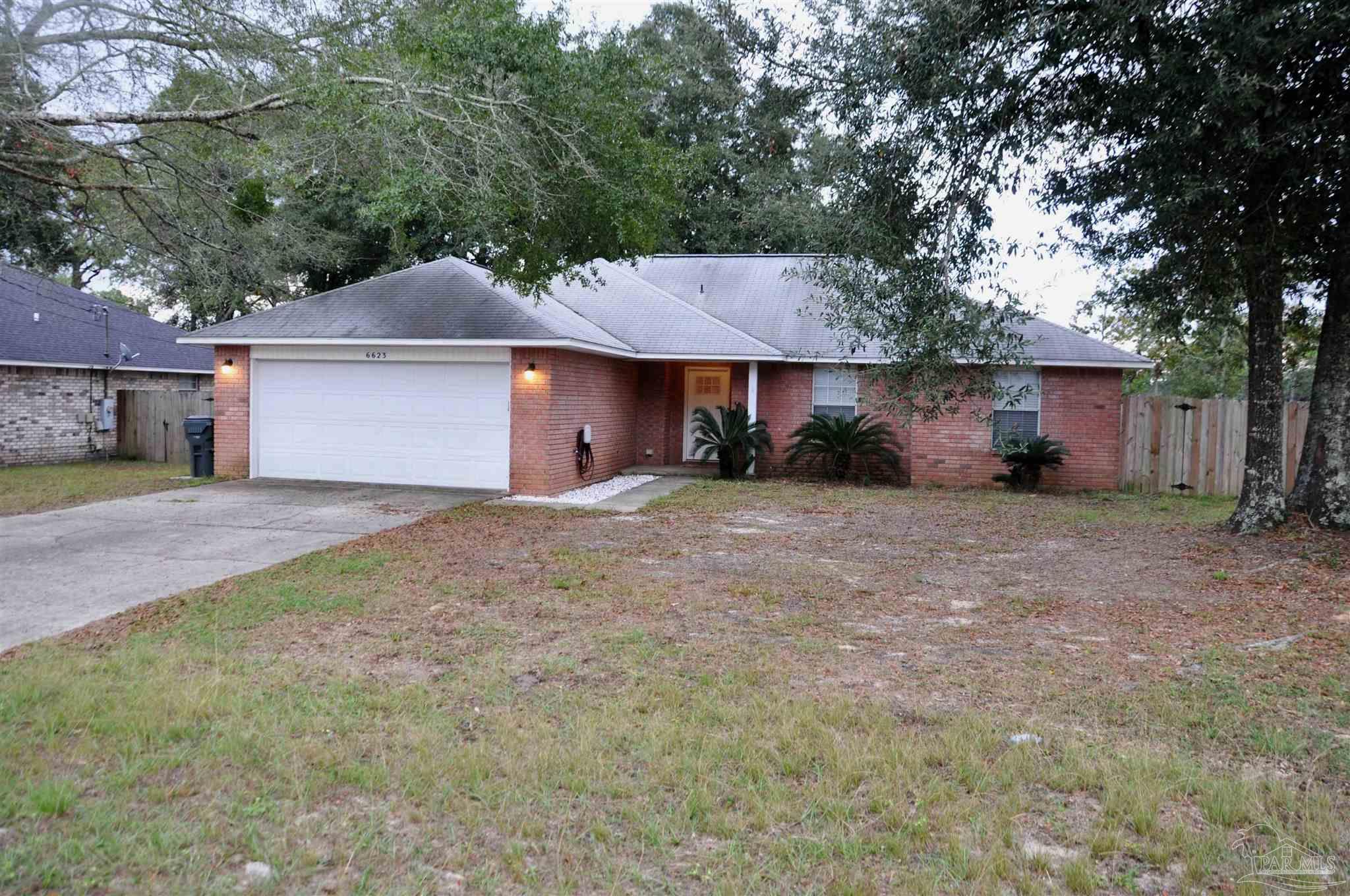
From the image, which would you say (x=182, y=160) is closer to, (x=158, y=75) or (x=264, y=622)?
(x=158, y=75)

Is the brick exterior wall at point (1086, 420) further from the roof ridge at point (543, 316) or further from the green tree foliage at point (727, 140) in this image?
the roof ridge at point (543, 316)

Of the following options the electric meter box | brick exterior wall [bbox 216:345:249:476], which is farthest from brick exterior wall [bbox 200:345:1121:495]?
the electric meter box

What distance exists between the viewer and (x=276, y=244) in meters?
13.4

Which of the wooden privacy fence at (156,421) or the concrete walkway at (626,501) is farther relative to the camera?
the wooden privacy fence at (156,421)

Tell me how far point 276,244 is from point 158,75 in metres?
3.86

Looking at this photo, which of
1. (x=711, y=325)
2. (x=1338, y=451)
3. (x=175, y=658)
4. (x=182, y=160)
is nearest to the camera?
(x=175, y=658)

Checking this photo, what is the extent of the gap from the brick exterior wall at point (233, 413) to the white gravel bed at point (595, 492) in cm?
486

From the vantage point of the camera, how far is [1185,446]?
49.9 feet

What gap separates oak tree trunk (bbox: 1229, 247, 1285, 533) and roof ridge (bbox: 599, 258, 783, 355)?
7557mm

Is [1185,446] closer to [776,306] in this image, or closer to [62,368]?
[776,306]

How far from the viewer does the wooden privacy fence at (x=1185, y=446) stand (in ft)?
48.8

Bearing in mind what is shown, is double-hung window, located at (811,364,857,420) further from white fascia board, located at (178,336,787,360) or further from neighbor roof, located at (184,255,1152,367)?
white fascia board, located at (178,336,787,360)

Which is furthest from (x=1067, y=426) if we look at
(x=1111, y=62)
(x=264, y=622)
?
(x=264, y=622)

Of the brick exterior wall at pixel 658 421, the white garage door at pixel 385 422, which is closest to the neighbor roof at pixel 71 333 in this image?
the white garage door at pixel 385 422
